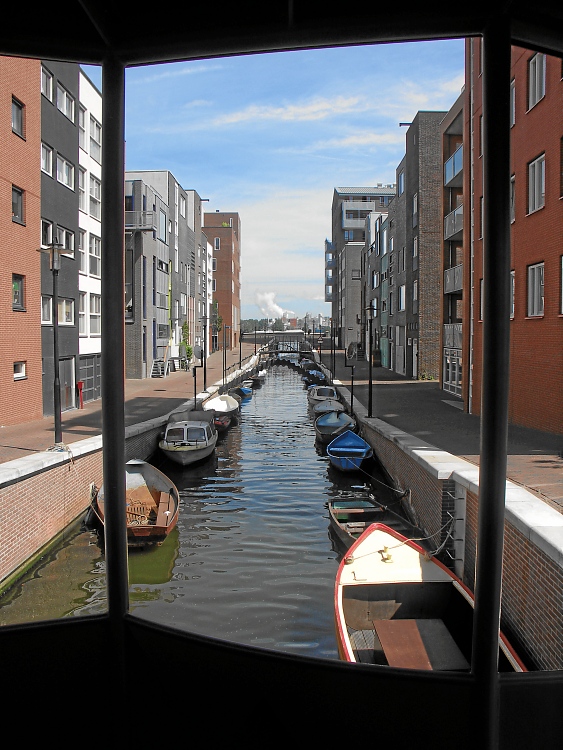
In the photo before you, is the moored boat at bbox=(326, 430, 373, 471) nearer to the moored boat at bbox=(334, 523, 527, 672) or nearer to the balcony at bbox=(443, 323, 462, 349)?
the moored boat at bbox=(334, 523, 527, 672)

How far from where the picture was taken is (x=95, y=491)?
46.4 feet

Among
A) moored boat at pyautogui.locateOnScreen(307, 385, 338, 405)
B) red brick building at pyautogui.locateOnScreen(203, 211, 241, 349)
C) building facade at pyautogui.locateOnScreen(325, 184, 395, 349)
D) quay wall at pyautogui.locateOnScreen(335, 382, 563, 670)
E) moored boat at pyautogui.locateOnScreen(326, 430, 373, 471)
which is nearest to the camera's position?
quay wall at pyautogui.locateOnScreen(335, 382, 563, 670)

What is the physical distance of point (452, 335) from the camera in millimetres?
27750

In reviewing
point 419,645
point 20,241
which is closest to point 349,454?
point 20,241

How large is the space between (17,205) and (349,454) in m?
11.3

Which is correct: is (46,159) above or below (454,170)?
below

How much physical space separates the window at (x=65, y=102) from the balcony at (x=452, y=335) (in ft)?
53.4

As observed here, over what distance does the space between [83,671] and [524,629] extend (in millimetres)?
6211

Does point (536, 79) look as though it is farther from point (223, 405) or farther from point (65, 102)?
point (223, 405)

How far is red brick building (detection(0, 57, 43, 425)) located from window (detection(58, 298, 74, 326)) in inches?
133

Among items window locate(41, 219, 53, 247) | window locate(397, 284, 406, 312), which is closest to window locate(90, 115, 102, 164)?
window locate(41, 219, 53, 247)

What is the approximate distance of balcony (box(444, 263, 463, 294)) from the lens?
83.7 feet

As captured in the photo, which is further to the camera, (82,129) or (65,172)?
(82,129)

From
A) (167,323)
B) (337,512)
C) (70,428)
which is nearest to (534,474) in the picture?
(337,512)
